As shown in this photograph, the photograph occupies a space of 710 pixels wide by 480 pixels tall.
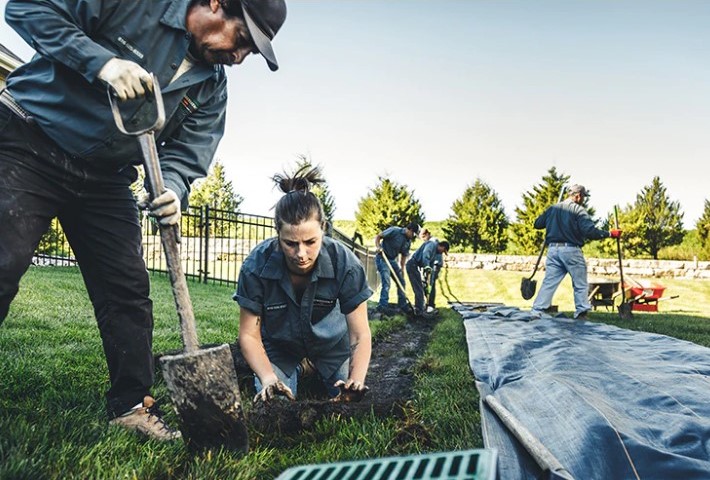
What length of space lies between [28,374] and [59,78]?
1.43 metres

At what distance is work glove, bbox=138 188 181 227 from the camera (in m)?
1.69

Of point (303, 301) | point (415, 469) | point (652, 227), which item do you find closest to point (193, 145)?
point (303, 301)

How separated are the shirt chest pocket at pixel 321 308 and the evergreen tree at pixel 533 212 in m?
22.6

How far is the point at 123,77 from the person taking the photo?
5.16ft

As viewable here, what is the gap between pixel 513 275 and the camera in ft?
61.2

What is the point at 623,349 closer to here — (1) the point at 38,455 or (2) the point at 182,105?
(2) the point at 182,105

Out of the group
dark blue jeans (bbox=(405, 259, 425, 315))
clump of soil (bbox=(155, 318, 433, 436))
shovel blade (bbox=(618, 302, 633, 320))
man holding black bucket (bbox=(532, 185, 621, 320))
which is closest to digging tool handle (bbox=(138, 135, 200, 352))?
clump of soil (bbox=(155, 318, 433, 436))

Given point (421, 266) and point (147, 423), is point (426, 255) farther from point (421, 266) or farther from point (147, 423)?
point (147, 423)

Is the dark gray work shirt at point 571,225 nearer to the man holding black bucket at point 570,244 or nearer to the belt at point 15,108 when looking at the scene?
the man holding black bucket at point 570,244

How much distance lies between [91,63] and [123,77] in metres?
0.12

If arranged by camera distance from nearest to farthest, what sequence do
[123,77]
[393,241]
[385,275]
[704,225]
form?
1. [123,77]
2. [393,241]
3. [385,275]
4. [704,225]

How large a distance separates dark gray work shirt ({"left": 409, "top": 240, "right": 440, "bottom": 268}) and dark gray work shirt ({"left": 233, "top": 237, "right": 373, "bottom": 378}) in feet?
21.3

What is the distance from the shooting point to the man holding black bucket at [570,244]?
24.2ft

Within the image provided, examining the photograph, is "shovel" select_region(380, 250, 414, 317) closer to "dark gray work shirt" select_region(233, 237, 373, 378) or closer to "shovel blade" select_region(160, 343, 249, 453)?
"dark gray work shirt" select_region(233, 237, 373, 378)
